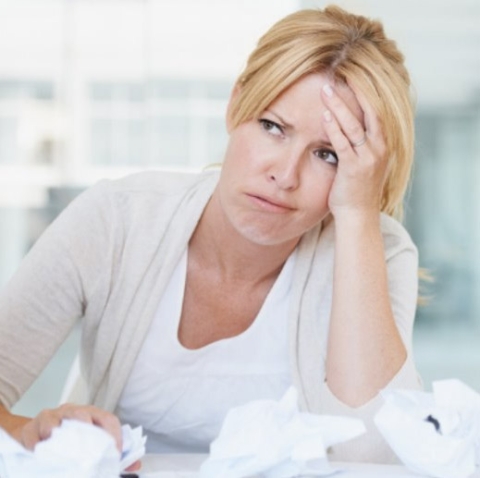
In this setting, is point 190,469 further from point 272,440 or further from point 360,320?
point 360,320

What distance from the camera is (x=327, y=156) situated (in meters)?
1.50

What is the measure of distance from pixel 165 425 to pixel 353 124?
52cm

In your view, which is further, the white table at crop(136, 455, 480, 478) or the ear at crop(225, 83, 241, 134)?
the ear at crop(225, 83, 241, 134)

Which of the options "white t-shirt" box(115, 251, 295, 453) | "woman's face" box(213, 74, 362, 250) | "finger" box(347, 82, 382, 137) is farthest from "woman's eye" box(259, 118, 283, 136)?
"white t-shirt" box(115, 251, 295, 453)

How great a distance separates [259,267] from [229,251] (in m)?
0.05

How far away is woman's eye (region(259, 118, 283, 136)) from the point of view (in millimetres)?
1450

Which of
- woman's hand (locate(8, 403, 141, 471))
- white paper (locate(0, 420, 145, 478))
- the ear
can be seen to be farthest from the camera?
the ear

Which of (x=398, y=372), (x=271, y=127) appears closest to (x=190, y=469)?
(x=398, y=372)

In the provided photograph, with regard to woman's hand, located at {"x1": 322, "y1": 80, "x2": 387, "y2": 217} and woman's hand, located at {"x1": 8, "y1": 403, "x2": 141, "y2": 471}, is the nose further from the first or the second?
woman's hand, located at {"x1": 8, "y1": 403, "x2": 141, "y2": 471}

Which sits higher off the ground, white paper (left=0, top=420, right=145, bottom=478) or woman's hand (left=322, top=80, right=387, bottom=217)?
woman's hand (left=322, top=80, right=387, bottom=217)

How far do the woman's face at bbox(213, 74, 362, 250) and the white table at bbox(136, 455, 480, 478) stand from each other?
0.38 m

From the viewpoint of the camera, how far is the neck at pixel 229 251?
1608 mm

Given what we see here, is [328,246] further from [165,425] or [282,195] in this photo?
[165,425]

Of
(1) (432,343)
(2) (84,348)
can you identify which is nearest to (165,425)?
(2) (84,348)
